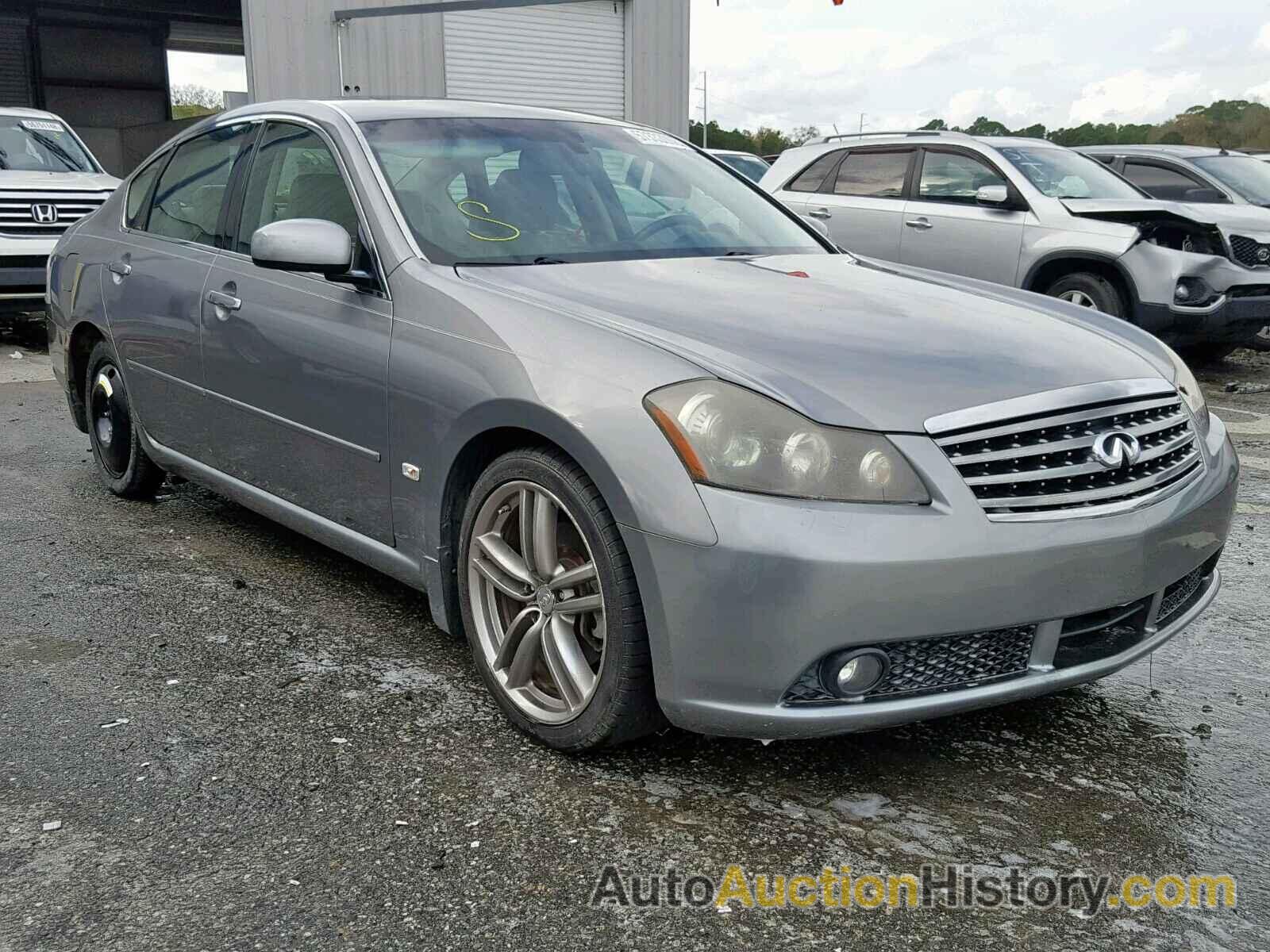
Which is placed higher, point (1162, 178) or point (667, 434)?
point (1162, 178)

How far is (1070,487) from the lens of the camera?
8.74ft

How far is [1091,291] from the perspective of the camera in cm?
894

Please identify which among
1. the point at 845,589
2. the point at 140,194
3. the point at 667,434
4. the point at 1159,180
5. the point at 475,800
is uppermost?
A: the point at 1159,180

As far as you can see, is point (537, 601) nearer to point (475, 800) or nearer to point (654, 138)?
point (475, 800)

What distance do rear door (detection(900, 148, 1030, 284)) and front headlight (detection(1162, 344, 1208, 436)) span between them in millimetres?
6032

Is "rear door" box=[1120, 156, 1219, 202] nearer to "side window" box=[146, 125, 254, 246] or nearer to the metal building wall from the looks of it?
the metal building wall

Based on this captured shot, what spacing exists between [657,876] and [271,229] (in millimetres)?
2032

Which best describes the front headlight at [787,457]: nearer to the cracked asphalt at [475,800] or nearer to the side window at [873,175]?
the cracked asphalt at [475,800]

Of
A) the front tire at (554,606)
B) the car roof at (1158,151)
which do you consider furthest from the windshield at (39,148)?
the front tire at (554,606)

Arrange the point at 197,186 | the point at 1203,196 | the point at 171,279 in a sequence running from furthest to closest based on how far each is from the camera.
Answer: the point at 1203,196 → the point at 197,186 → the point at 171,279

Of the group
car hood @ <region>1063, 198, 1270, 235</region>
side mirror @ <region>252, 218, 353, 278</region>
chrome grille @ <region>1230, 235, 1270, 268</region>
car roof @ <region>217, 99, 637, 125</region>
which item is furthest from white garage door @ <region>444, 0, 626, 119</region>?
side mirror @ <region>252, 218, 353, 278</region>

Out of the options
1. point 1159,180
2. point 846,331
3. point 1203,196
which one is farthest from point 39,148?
point 846,331

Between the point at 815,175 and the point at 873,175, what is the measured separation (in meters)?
0.60

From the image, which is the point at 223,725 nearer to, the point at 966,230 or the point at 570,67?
the point at 966,230
